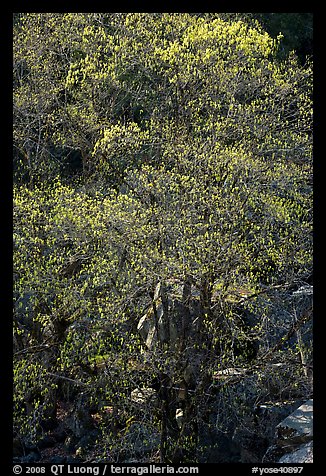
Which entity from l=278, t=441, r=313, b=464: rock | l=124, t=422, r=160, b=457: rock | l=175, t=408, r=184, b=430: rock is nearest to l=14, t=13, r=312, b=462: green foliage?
l=124, t=422, r=160, b=457: rock

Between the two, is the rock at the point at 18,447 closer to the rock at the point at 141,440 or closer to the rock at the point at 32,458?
the rock at the point at 32,458

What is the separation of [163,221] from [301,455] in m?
5.78

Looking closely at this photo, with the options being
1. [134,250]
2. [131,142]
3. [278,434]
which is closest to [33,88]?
[131,142]

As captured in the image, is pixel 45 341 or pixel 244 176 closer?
pixel 244 176

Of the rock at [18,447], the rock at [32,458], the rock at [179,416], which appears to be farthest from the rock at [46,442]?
the rock at [179,416]

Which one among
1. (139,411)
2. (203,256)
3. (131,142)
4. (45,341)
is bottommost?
(139,411)

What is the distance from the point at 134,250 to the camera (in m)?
15.2

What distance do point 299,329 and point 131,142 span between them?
6015 millimetres

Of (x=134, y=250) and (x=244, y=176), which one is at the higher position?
(x=244, y=176)

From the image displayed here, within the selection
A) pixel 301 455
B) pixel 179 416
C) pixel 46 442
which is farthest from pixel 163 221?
pixel 46 442

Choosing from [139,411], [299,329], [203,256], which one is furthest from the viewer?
[139,411]

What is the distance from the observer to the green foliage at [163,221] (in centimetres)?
1535

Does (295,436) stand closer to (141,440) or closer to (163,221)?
(141,440)
